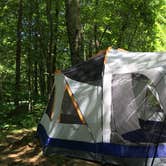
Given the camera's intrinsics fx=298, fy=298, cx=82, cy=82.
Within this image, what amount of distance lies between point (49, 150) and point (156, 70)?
2624 mm

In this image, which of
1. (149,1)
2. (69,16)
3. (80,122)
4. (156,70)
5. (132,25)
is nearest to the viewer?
(156,70)

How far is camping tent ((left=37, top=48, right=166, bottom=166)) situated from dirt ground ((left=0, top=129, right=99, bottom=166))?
6.4 inches

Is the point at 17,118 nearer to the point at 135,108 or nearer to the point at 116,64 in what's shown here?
the point at 116,64

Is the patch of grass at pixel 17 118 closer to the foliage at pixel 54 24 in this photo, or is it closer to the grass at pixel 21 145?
the grass at pixel 21 145

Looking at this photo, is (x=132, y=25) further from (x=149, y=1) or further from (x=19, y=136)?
(x=19, y=136)

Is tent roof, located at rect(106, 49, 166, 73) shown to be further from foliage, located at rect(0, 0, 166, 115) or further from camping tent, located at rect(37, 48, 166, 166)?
foliage, located at rect(0, 0, 166, 115)

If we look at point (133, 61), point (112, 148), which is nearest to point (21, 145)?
point (112, 148)

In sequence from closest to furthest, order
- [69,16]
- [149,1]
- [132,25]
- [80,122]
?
[80,122]
[69,16]
[149,1]
[132,25]

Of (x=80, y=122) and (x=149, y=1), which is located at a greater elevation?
(x=149, y=1)

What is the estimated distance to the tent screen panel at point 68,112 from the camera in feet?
19.4

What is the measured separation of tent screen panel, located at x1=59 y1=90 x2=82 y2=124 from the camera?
5.91 meters

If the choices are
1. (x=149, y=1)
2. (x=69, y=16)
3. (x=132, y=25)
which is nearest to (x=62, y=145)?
(x=69, y=16)

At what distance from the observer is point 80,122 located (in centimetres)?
581

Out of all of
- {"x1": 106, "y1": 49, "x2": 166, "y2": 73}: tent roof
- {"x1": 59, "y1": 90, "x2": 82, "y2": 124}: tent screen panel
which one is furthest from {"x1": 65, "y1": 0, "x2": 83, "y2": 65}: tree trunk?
{"x1": 59, "y1": 90, "x2": 82, "y2": 124}: tent screen panel
